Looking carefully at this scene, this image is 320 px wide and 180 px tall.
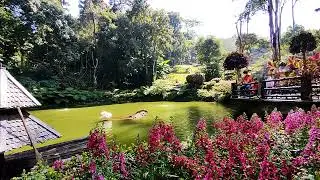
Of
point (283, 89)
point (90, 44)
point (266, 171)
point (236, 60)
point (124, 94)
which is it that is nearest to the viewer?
point (266, 171)

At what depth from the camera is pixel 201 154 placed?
16.2 feet

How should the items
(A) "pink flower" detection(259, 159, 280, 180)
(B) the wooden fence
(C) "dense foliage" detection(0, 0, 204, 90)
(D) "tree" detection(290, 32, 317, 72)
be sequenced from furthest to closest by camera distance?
(C) "dense foliage" detection(0, 0, 204, 90), (D) "tree" detection(290, 32, 317, 72), (B) the wooden fence, (A) "pink flower" detection(259, 159, 280, 180)

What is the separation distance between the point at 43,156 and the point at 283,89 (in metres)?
10.6

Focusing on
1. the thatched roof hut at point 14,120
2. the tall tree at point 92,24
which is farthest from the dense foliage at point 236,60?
the thatched roof hut at point 14,120

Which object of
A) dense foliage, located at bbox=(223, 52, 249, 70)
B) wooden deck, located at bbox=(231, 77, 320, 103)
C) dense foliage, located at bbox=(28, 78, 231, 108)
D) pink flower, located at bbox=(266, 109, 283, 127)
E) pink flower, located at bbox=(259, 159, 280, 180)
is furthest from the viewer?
dense foliage, located at bbox=(28, 78, 231, 108)

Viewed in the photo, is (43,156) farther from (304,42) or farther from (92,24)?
(92,24)

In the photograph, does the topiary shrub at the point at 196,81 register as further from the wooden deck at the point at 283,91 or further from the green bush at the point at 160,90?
the wooden deck at the point at 283,91

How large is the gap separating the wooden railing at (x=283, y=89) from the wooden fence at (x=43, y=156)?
808 cm

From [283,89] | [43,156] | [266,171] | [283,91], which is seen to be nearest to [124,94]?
[283,91]

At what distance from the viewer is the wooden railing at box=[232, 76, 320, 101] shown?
11.8m

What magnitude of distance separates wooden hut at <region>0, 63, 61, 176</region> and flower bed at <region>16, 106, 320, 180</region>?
1.47 ft

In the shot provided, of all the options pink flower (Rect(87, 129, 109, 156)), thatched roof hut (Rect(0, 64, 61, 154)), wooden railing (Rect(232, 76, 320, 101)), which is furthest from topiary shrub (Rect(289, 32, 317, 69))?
thatched roof hut (Rect(0, 64, 61, 154))

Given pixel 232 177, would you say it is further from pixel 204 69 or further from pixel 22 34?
pixel 204 69

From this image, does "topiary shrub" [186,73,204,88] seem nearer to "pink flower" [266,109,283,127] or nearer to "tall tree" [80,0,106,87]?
"tall tree" [80,0,106,87]
